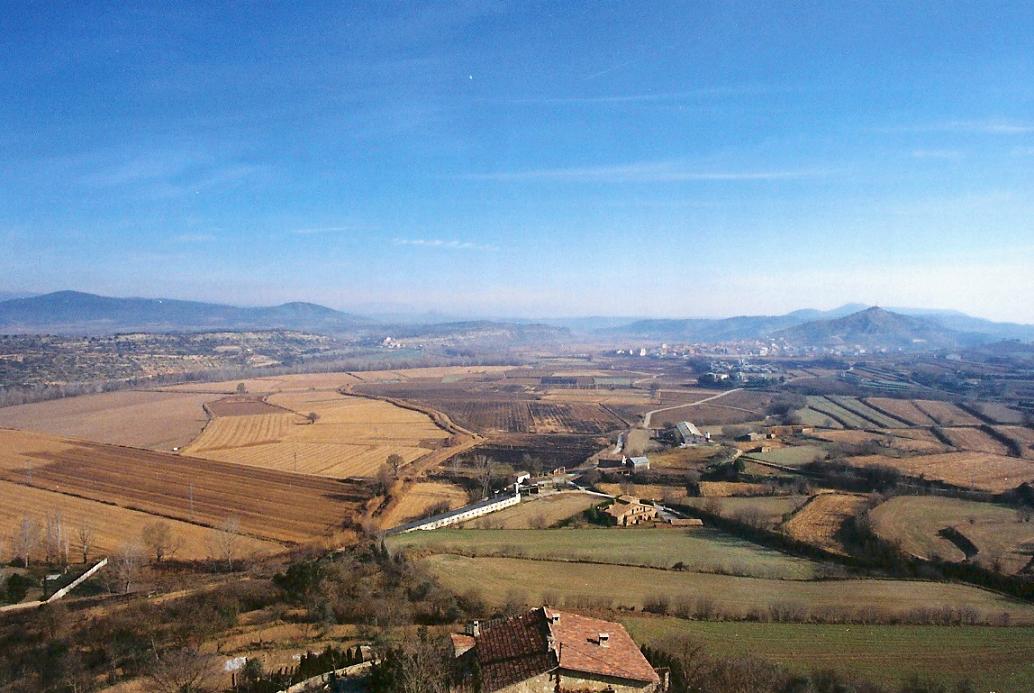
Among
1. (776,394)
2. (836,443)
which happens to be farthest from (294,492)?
(776,394)

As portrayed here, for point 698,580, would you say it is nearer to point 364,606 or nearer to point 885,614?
point 885,614

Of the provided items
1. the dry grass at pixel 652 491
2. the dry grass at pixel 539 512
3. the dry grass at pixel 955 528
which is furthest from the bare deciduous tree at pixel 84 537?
the dry grass at pixel 955 528

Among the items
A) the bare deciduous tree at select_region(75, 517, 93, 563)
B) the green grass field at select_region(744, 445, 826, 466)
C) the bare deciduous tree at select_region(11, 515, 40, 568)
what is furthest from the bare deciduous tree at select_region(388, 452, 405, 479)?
the green grass field at select_region(744, 445, 826, 466)

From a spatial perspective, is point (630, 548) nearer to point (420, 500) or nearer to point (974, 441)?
point (420, 500)

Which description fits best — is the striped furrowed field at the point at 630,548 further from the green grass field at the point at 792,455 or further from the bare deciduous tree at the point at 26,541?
the green grass field at the point at 792,455

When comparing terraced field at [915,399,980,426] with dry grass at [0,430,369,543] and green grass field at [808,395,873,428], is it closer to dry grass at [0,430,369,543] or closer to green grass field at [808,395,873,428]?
green grass field at [808,395,873,428]

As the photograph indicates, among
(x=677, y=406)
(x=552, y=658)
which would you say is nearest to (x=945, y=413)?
(x=677, y=406)
